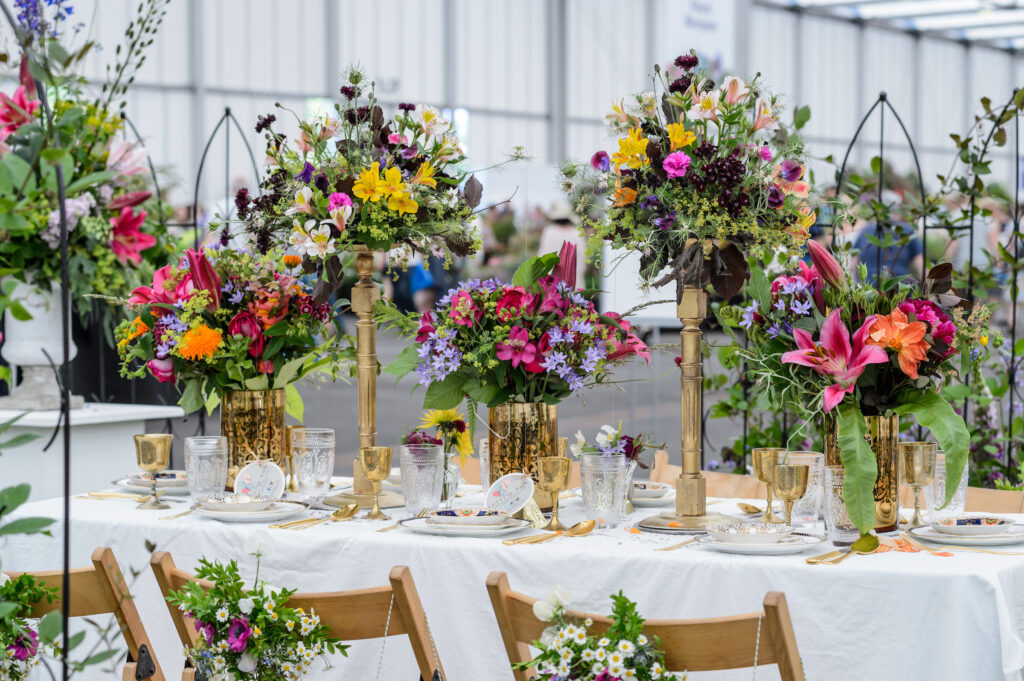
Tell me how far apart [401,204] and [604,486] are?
2.34 feet

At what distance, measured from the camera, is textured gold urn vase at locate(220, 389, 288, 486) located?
111 inches

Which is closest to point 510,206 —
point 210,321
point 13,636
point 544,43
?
point 544,43

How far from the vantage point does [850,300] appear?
89.3 inches

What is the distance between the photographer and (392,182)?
256 cm

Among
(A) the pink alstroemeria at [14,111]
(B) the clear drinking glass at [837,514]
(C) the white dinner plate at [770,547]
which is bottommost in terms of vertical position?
(C) the white dinner plate at [770,547]

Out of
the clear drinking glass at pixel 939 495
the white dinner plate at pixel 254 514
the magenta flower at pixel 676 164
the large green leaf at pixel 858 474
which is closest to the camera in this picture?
the large green leaf at pixel 858 474

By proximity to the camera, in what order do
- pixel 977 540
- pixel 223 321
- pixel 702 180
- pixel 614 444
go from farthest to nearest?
pixel 223 321 → pixel 614 444 → pixel 702 180 → pixel 977 540

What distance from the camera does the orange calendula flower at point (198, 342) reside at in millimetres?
2680

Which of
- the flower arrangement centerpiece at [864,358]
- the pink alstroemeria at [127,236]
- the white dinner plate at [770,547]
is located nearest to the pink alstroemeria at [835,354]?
the flower arrangement centerpiece at [864,358]

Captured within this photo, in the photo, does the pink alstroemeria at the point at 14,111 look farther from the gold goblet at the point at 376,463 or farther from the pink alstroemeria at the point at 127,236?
the gold goblet at the point at 376,463

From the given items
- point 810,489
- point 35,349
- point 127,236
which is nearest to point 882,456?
point 810,489

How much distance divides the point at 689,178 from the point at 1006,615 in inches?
36.4

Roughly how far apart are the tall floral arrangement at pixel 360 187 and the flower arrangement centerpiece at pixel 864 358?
2.34 ft

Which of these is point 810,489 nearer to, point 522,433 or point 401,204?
point 522,433
